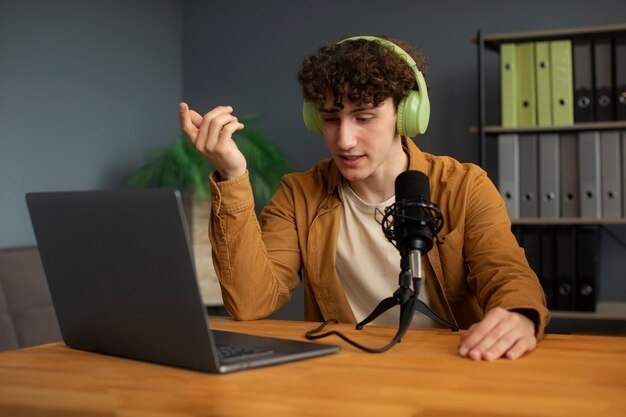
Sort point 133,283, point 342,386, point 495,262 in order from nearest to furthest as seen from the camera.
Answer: point 342,386 → point 133,283 → point 495,262

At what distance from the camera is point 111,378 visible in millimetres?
1030

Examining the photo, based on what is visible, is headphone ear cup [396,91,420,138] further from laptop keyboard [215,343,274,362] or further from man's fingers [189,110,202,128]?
laptop keyboard [215,343,274,362]

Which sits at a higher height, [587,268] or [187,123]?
[187,123]

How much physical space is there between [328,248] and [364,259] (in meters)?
0.08

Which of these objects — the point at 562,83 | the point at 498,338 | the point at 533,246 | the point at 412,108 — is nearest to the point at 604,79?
the point at 562,83

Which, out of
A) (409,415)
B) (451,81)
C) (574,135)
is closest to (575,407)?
(409,415)

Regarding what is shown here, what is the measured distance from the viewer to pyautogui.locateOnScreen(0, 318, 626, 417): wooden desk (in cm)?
86

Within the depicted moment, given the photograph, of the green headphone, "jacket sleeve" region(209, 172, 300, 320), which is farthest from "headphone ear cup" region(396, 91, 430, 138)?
"jacket sleeve" region(209, 172, 300, 320)

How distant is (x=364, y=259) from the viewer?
185cm

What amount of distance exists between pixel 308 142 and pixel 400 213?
2894mm

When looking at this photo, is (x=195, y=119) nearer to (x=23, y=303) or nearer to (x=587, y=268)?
(x=23, y=303)

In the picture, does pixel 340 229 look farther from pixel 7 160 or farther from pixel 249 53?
pixel 249 53

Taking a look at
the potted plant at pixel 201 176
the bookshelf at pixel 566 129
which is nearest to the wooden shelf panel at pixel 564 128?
the bookshelf at pixel 566 129

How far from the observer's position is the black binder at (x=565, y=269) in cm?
332
